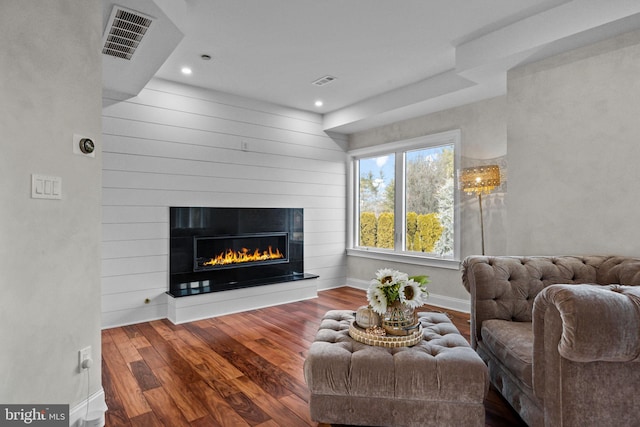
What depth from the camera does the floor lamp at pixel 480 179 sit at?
3535 mm

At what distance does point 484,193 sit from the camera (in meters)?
3.96

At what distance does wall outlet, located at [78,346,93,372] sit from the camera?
1.88 m

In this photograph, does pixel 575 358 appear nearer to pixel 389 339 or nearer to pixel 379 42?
pixel 389 339

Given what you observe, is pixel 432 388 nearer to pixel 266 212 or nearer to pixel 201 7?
pixel 201 7

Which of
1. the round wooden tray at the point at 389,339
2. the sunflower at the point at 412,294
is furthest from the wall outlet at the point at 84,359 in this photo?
the sunflower at the point at 412,294

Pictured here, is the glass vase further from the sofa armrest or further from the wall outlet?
the wall outlet

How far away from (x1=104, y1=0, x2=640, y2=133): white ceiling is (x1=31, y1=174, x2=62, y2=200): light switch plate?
1331mm

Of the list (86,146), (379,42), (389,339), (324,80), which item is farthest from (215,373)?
(324,80)

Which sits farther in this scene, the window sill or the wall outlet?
the window sill

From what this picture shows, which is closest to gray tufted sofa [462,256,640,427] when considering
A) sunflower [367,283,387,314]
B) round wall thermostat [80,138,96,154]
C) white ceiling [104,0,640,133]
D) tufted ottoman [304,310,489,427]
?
tufted ottoman [304,310,489,427]

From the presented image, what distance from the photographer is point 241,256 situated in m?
4.63

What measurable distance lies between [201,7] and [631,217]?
3.49m

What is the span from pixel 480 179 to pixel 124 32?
3.40 m

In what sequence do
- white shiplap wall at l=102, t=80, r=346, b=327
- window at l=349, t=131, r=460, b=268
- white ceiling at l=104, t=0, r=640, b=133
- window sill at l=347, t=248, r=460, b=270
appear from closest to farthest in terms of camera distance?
1. white ceiling at l=104, t=0, r=640, b=133
2. white shiplap wall at l=102, t=80, r=346, b=327
3. window sill at l=347, t=248, r=460, b=270
4. window at l=349, t=131, r=460, b=268
